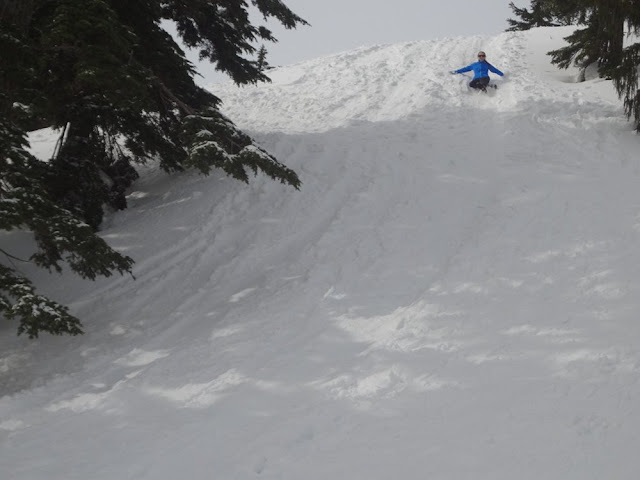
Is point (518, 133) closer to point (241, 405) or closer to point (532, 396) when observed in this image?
point (532, 396)

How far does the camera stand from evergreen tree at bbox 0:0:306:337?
584 cm

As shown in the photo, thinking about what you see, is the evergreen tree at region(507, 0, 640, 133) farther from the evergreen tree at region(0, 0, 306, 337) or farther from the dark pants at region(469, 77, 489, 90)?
the evergreen tree at region(0, 0, 306, 337)

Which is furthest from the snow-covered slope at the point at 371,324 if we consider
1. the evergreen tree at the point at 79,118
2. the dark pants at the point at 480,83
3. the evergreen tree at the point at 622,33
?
the dark pants at the point at 480,83

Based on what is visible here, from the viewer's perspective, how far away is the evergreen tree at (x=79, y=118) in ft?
19.2

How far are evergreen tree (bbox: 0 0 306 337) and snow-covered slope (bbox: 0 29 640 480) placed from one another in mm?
924

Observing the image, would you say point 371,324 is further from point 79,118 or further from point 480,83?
point 480,83

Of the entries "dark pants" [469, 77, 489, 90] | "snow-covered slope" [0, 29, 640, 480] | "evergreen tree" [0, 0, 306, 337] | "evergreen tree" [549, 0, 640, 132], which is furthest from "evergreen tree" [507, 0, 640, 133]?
"evergreen tree" [0, 0, 306, 337]

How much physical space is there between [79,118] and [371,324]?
6226 mm

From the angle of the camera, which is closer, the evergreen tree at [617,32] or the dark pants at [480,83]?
the evergreen tree at [617,32]

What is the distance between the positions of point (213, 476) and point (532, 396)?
2.71 metres

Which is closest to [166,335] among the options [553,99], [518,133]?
[518,133]

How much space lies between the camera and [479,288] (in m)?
6.20

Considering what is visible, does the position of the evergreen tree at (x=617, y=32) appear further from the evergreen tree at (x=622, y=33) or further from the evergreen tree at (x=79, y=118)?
the evergreen tree at (x=79, y=118)

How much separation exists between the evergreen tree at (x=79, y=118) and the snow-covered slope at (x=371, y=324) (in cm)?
92
